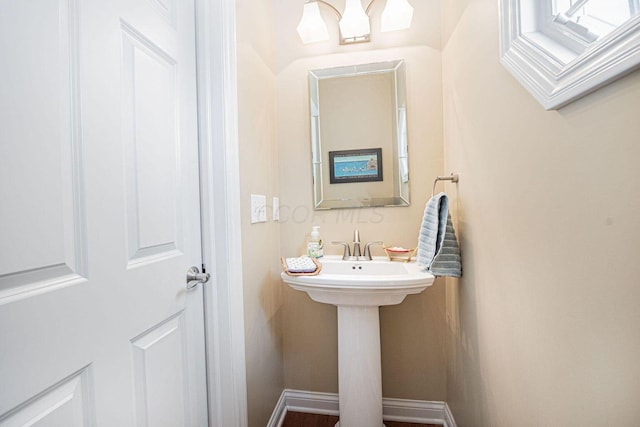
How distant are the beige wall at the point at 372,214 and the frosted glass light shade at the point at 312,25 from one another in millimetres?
68

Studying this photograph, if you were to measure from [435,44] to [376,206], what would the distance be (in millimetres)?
900

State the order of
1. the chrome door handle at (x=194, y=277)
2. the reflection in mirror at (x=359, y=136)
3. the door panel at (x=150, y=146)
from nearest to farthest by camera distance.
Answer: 1. the door panel at (x=150, y=146)
2. the chrome door handle at (x=194, y=277)
3. the reflection in mirror at (x=359, y=136)

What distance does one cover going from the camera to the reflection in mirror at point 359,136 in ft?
4.78

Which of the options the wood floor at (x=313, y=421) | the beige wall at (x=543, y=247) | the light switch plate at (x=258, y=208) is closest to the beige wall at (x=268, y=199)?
the light switch plate at (x=258, y=208)

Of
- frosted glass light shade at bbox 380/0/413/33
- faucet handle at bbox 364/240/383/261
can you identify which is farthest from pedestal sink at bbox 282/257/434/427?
frosted glass light shade at bbox 380/0/413/33

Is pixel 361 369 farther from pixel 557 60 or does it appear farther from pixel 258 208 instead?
pixel 557 60

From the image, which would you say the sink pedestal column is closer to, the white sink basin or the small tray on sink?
the white sink basin

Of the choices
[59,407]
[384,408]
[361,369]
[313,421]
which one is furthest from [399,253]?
[59,407]

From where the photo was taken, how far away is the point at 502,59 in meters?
0.77

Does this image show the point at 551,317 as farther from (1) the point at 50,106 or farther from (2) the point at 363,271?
(1) the point at 50,106

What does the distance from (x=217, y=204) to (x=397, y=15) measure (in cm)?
129

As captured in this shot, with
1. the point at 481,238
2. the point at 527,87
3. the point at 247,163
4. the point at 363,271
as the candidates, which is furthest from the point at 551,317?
the point at 247,163

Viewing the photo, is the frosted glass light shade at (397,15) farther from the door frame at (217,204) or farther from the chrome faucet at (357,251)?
the chrome faucet at (357,251)

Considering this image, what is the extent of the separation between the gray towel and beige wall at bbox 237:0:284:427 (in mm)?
759
